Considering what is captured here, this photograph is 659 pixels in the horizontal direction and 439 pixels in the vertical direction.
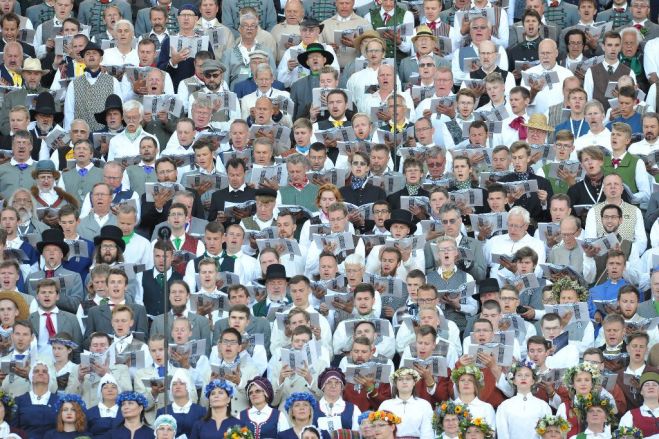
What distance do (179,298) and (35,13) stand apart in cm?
650

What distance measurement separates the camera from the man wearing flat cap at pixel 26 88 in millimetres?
27172

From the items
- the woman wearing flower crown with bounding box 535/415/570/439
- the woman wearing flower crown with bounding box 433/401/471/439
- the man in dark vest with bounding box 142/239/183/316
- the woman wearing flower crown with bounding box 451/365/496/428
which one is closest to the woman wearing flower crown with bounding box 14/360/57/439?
the man in dark vest with bounding box 142/239/183/316

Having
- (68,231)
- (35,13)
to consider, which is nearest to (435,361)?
(68,231)

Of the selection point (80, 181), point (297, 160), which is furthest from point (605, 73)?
point (80, 181)

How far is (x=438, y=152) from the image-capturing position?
25469 millimetres

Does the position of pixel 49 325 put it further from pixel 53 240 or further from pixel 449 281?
pixel 449 281

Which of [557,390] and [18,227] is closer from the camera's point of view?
[557,390]

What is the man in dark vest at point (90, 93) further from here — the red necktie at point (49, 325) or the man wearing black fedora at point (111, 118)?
the red necktie at point (49, 325)

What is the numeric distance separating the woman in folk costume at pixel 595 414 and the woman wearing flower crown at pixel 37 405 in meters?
4.71

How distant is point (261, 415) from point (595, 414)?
2.94 metres

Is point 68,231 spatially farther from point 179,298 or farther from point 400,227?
point 400,227

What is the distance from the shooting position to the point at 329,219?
80.4 ft

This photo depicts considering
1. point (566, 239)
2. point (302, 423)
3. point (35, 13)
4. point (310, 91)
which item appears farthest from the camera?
point (35, 13)

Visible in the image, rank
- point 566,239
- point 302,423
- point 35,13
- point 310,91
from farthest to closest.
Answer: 1. point 35,13
2. point 310,91
3. point 566,239
4. point 302,423
